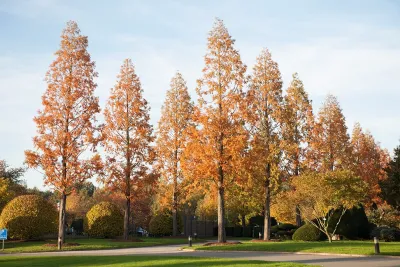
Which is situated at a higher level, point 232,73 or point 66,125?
point 232,73

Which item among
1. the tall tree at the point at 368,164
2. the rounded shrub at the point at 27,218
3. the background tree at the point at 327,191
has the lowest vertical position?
the rounded shrub at the point at 27,218

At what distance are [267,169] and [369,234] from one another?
10276 millimetres

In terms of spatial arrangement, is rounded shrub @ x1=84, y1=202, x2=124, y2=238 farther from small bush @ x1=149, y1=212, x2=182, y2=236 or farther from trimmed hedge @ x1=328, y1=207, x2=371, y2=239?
trimmed hedge @ x1=328, y1=207, x2=371, y2=239

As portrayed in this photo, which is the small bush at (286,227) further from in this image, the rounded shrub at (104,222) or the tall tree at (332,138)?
the rounded shrub at (104,222)

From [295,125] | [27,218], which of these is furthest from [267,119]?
[27,218]

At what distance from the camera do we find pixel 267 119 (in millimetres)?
34438

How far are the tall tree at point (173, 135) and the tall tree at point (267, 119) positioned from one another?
34.7 ft

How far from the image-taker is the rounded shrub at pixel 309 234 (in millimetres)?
33469

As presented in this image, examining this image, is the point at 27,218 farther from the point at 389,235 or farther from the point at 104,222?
the point at 389,235

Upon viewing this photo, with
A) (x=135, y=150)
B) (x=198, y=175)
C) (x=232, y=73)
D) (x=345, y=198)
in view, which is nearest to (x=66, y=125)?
(x=135, y=150)

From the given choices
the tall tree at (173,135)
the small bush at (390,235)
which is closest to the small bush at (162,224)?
the tall tree at (173,135)

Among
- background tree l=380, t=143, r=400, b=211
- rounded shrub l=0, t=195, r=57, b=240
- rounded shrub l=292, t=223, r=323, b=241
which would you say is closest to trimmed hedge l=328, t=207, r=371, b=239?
rounded shrub l=292, t=223, r=323, b=241

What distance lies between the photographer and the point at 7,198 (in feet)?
128

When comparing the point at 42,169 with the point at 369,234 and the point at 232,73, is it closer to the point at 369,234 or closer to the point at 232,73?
the point at 232,73
